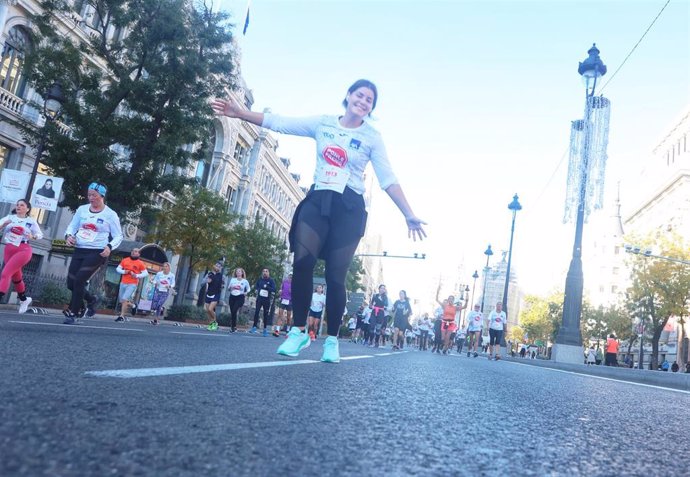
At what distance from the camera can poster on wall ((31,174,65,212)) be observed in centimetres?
1338

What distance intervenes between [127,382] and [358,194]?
10.1 feet

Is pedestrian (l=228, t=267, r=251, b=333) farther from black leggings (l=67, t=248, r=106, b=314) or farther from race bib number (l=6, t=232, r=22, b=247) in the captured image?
black leggings (l=67, t=248, r=106, b=314)

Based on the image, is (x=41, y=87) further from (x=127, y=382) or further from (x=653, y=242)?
(x=653, y=242)

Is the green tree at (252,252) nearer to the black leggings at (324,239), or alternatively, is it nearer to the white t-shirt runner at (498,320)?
the white t-shirt runner at (498,320)

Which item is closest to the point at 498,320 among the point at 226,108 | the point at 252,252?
the point at 226,108

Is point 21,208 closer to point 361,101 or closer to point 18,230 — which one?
point 18,230

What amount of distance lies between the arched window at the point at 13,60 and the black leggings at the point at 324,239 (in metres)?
21.7

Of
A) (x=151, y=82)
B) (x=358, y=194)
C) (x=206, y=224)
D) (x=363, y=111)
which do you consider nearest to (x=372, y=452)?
(x=358, y=194)

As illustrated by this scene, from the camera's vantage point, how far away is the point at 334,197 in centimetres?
473

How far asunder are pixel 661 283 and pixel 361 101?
44.9 m

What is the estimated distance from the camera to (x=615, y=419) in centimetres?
283

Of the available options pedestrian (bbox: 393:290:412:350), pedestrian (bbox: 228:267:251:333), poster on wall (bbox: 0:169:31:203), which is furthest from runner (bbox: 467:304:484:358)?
poster on wall (bbox: 0:169:31:203)

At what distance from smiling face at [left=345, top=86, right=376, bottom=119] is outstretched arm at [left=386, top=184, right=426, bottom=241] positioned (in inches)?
26.7

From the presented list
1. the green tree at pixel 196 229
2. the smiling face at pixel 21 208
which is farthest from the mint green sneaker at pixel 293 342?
the green tree at pixel 196 229
